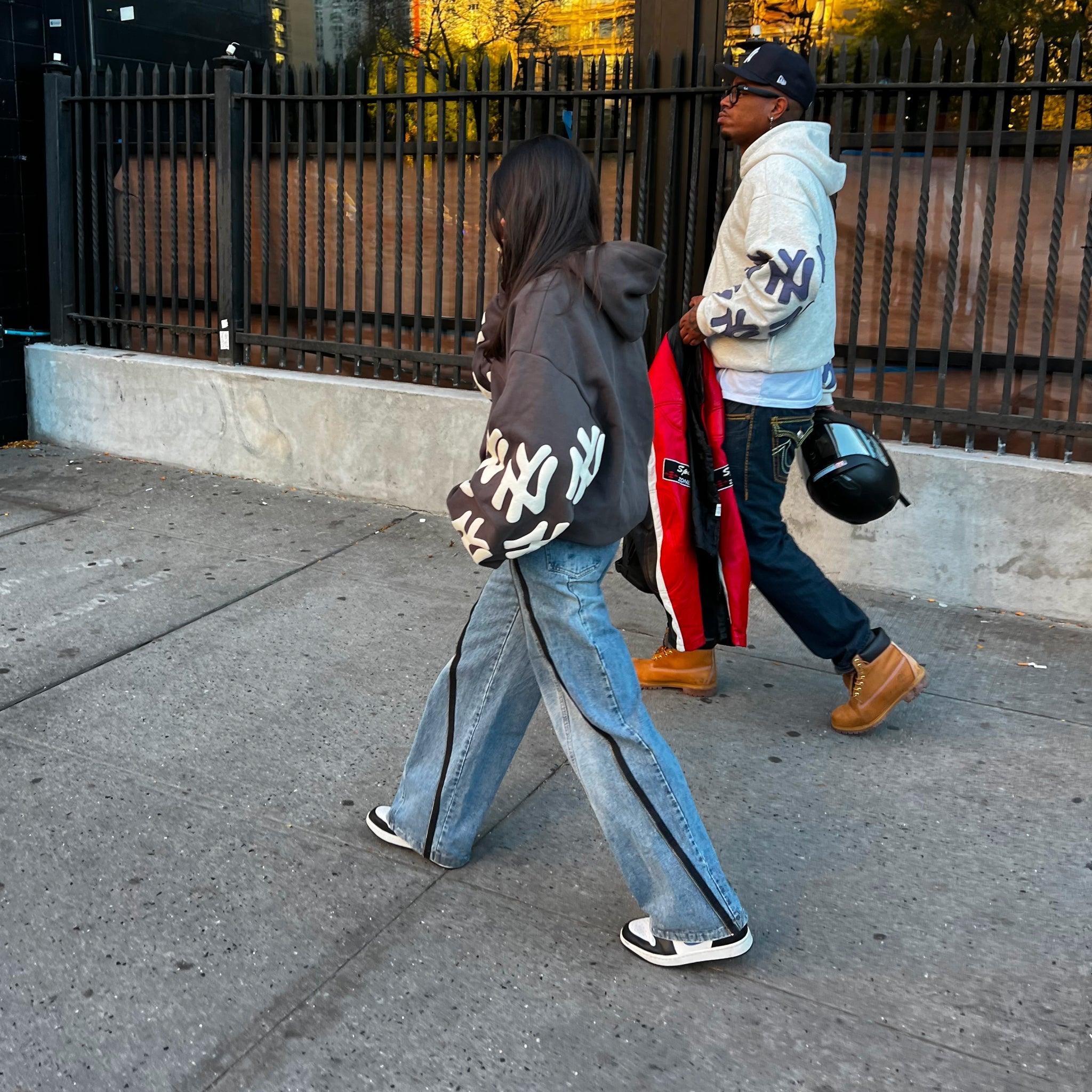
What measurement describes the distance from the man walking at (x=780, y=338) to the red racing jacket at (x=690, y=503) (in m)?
0.05

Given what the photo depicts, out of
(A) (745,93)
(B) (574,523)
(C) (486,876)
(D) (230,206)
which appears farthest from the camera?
(D) (230,206)

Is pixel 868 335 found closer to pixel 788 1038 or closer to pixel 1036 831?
pixel 1036 831

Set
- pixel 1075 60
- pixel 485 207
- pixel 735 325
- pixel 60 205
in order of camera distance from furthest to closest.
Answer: pixel 60 205 < pixel 485 207 < pixel 1075 60 < pixel 735 325

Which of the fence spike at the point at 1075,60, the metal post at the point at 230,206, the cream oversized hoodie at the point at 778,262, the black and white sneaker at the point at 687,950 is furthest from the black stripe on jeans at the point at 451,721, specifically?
the metal post at the point at 230,206

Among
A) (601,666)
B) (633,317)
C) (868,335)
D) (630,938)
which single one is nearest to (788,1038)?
(630,938)

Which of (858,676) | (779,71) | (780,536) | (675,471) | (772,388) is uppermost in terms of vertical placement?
(779,71)

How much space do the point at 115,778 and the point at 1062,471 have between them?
3.53 metres

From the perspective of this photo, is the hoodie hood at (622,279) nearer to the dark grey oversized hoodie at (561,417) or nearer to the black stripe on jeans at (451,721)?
the dark grey oversized hoodie at (561,417)

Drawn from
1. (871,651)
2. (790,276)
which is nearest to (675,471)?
(790,276)

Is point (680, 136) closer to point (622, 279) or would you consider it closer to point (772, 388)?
point (772, 388)

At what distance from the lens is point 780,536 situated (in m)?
3.91

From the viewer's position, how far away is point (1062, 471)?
15.8 ft

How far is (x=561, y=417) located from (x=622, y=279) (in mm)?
313

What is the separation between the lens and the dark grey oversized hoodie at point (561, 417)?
248 centimetres
